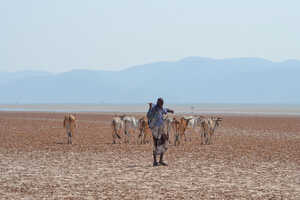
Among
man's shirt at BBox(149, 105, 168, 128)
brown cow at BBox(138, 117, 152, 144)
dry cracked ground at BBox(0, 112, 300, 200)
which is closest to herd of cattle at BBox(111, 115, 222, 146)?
brown cow at BBox(138, 117, 152, 144)

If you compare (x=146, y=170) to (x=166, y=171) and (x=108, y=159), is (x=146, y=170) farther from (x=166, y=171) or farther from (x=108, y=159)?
(x=108, y=159)

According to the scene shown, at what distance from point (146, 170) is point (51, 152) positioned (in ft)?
20.8

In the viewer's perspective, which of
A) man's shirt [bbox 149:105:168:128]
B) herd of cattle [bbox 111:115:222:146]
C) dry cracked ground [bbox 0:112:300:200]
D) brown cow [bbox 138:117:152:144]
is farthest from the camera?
brown cow [bbox 138:117:152:144]

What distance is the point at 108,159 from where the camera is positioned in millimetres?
18719

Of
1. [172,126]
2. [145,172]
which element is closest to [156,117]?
[145,172]

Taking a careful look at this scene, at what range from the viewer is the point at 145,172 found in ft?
50.8

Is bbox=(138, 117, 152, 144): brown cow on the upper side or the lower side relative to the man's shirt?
lower

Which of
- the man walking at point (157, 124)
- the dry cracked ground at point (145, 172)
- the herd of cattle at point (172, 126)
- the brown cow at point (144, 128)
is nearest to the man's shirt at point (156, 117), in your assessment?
the man walking at point (157, 124)

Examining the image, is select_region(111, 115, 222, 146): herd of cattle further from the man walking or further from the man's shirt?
the man's shirt

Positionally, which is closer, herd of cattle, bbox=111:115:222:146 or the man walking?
A: the man walking

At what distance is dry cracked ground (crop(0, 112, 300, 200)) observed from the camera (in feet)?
40.4

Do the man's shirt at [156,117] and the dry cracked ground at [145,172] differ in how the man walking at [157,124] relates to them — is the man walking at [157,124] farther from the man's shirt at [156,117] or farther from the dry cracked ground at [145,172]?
the dry cracked ground at [145,172]

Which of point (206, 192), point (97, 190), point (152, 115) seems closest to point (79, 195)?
point (97, 190)

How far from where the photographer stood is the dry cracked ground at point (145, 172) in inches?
485
